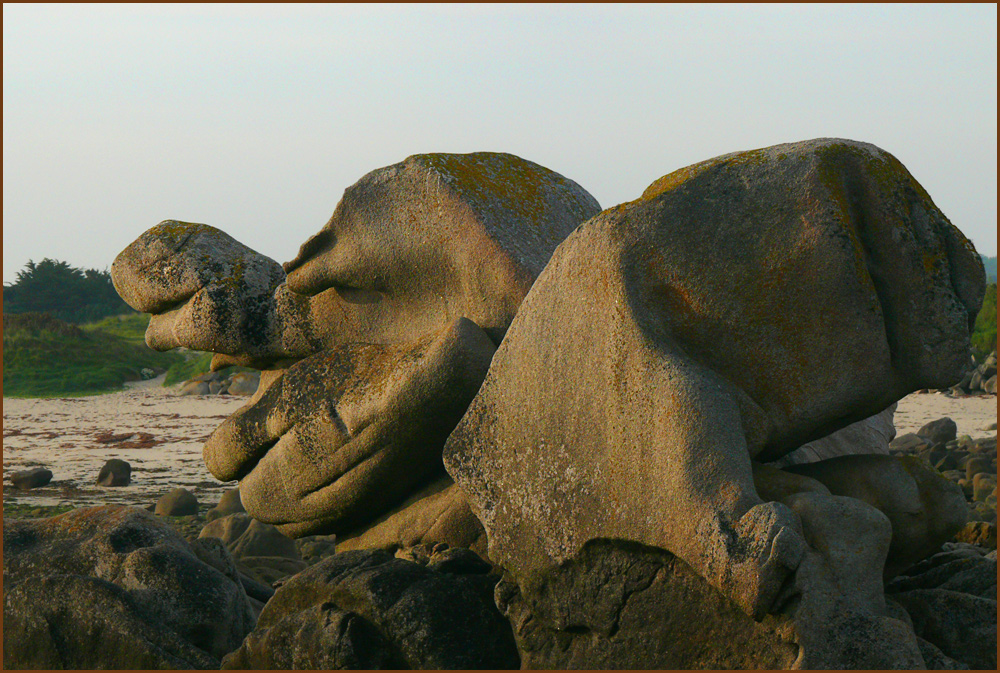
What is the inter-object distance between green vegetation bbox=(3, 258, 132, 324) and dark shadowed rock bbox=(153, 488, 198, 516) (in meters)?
30.8

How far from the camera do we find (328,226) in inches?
239

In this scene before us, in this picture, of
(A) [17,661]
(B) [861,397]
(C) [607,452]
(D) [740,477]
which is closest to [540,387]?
(C) [607,452]

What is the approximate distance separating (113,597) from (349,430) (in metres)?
1.42

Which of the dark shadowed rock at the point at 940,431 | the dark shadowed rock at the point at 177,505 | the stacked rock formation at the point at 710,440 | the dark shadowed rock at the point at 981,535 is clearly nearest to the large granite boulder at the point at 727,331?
the stacked rock formation at the point at 710,440

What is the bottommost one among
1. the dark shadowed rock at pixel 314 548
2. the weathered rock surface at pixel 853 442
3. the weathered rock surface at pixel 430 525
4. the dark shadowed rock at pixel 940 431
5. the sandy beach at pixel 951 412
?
the sandy beach at pixel 951 412

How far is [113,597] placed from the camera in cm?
499

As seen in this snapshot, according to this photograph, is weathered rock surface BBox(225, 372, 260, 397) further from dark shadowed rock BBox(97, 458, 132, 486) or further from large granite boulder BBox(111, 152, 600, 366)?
large granite boulder BBox(111, 152, 600, 366)

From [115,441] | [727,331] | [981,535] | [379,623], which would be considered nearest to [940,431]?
[981,535]

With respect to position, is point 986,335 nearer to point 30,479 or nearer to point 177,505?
point 177,505

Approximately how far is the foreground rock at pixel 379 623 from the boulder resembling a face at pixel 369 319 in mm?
917

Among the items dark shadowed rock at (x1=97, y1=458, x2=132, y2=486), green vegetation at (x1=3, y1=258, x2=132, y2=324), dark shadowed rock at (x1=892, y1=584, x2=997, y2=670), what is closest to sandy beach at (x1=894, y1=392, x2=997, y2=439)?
dark shadowed rock at (x1=97, y1=458, x2=132, y2=486)

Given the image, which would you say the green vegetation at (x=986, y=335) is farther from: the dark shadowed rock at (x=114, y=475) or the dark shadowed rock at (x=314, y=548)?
the dark shadowed rock at (x=314, y=548)

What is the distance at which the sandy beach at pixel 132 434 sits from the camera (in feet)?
42.1

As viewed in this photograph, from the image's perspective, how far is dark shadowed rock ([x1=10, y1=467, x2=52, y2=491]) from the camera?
41.9 feet
